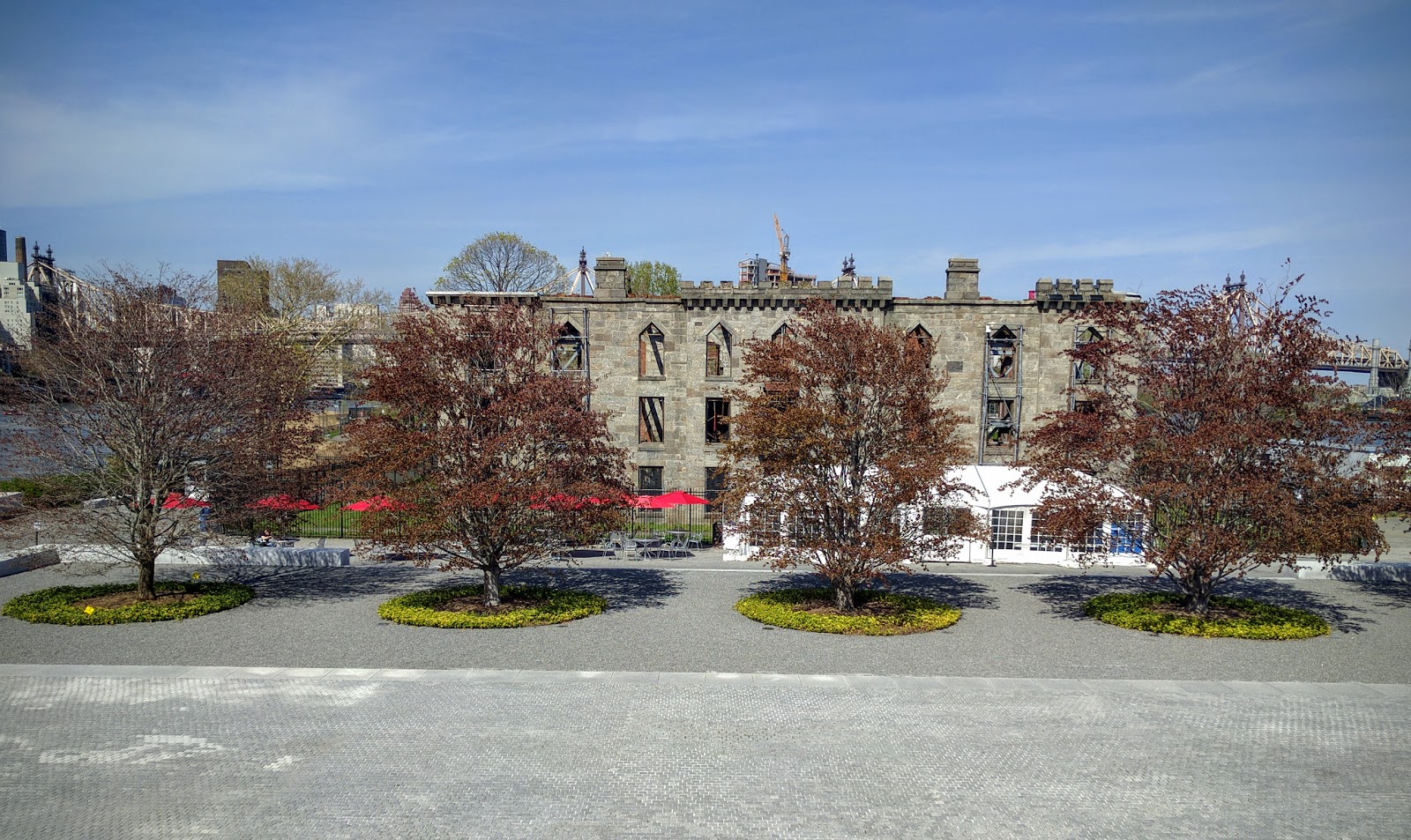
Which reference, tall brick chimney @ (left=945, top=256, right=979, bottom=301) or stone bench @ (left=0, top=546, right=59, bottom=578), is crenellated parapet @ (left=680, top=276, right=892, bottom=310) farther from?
stone bench @ (left=0, top=546, right=59, bottom=578)

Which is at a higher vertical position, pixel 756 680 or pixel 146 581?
pixel 146 581

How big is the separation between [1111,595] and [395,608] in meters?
16.2

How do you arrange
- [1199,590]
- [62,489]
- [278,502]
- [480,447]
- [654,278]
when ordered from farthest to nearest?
[654,278]
[278,502]
[62,489]
[1199,590]
[480,447]

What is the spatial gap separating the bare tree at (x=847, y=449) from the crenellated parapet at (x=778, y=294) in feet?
50.8

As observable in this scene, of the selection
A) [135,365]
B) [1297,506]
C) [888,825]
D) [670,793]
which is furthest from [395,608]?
[1297,506]

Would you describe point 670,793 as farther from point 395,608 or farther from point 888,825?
point 395,608

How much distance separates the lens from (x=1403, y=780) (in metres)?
10.3

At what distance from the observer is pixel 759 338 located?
112 ft

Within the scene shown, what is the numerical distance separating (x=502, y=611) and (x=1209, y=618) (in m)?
14.9

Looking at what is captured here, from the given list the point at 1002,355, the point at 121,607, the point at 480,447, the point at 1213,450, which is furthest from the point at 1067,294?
the point at 121,607

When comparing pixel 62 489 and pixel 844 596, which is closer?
pixel 844 596

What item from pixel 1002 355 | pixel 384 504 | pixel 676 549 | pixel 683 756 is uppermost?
pixel 1002 355

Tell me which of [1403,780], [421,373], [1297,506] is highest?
[421,373]

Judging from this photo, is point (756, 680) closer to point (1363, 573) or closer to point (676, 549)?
point (676, 549)
